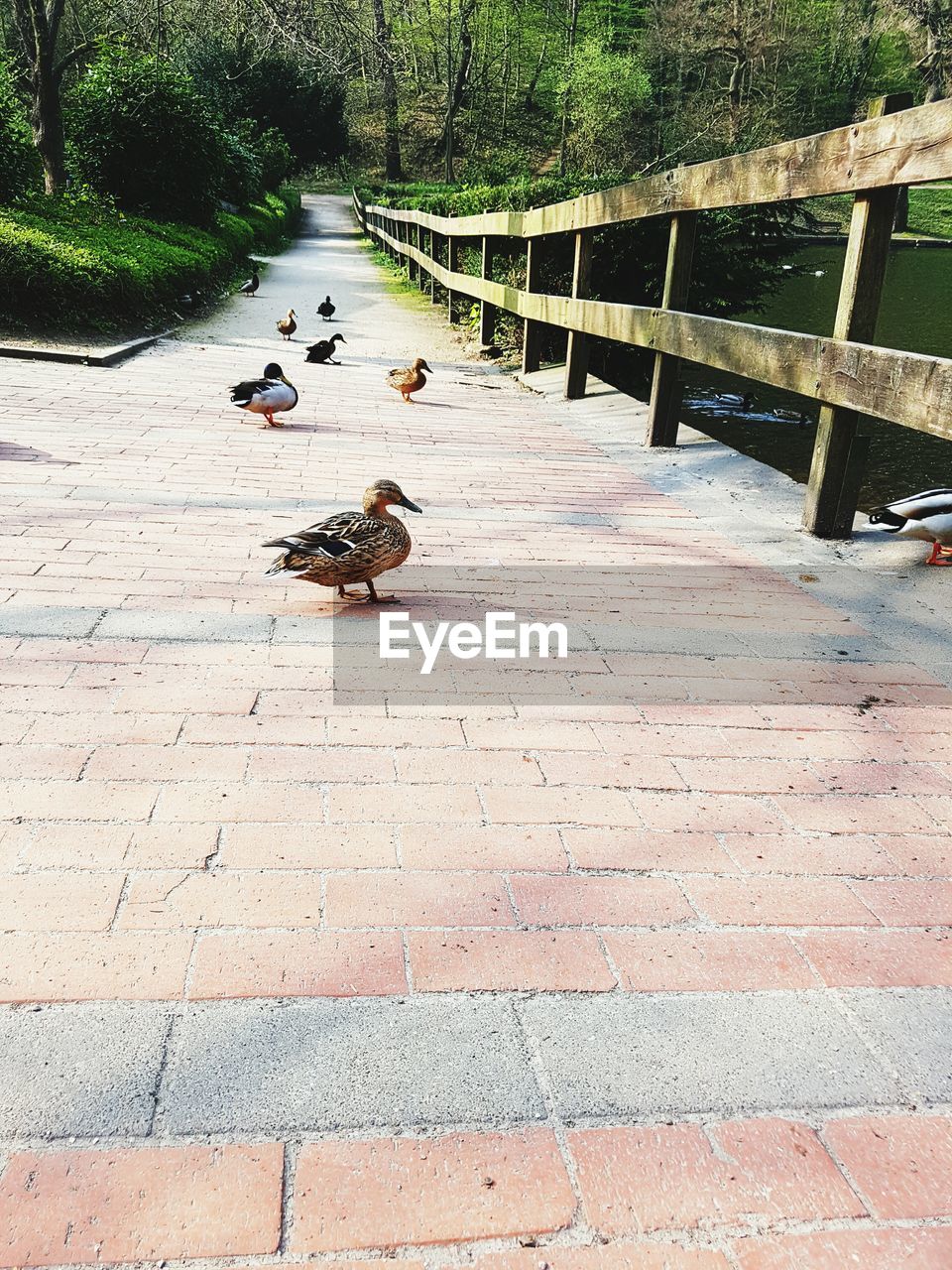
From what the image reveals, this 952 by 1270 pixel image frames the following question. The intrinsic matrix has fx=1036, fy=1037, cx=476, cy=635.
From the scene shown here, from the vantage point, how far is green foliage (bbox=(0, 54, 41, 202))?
1403 cm

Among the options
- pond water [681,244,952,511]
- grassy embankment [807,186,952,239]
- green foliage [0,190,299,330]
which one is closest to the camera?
pond water [681,244,952,511]

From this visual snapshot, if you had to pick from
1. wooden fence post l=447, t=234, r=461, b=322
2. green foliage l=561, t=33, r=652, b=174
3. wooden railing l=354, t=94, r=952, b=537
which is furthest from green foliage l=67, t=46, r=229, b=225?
green foliage l=561, t=33, r=652, b=174

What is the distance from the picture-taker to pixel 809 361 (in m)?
4.55

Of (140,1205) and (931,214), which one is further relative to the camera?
(931,214)

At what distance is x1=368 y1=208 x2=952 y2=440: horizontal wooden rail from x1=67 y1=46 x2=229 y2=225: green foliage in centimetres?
1382

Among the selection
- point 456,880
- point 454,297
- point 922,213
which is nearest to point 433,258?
point 454,297

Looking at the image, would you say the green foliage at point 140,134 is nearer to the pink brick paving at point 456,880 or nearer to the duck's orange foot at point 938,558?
the pink brick paving at point 456,880

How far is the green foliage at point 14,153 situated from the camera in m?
14.0

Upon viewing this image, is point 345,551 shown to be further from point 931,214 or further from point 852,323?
point 931,214

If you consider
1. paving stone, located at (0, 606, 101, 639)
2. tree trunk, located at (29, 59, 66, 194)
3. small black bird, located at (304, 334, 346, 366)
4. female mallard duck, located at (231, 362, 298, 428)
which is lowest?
small black bird, located at (304, 334, 346, 366)

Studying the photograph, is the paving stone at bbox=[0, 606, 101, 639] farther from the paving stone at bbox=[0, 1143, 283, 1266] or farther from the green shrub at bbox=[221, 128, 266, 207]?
the green shrub at bbox=[221, 128, 266, 207]

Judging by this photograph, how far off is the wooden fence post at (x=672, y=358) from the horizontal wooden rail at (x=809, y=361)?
15cm

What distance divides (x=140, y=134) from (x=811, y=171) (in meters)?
16.6

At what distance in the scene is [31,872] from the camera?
7.03ft
